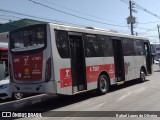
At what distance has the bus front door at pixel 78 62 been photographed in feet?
37.8

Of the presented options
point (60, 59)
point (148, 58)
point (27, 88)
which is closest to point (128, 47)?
point (148, 58)

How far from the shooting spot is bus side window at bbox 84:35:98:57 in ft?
40.5

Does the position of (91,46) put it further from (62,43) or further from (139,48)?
(139,48)

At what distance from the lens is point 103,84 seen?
1341 cm

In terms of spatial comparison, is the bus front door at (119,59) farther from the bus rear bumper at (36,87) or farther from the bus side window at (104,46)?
the bus rear bumper at (36,87)

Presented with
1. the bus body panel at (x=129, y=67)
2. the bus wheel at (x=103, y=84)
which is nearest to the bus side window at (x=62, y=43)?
the bus wheel at (x=103, y=84)

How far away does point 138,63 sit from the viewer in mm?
17500

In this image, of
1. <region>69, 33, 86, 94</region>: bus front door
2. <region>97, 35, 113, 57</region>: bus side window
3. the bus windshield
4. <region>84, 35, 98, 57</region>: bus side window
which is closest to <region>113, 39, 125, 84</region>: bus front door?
<region>97, 35, 113, 57</region>: bus side window

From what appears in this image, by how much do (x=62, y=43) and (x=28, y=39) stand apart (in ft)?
4.33

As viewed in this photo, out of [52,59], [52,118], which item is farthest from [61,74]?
[52,118]

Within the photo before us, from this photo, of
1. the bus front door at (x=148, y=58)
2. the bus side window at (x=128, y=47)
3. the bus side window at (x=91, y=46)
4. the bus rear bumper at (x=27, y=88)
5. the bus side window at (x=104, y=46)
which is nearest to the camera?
the bus rear bumper at (x=27, y=88)

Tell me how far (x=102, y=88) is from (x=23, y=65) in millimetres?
4163

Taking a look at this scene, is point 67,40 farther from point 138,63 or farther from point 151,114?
point 138,63

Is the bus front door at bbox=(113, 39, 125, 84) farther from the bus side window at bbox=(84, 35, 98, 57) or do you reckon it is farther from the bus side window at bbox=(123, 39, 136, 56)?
the bus side window at bbox=(84, 35, 98, 57)
